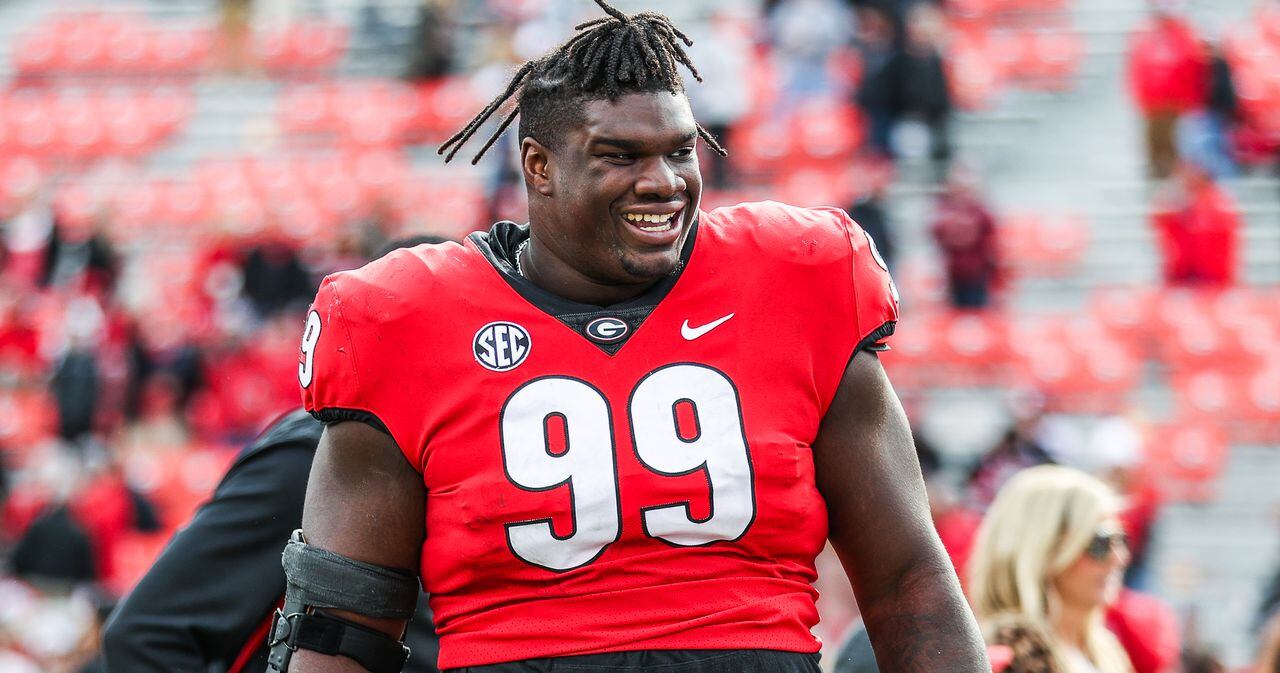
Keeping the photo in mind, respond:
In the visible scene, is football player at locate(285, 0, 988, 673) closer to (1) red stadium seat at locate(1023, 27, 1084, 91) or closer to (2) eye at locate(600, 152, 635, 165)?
(2) eye at locate(600, 152, 635, 165)

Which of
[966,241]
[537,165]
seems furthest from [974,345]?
[537,165]

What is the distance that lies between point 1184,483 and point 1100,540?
714 cm

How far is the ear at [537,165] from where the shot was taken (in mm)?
2621

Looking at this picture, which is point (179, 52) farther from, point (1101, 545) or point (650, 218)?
point (650, 218)

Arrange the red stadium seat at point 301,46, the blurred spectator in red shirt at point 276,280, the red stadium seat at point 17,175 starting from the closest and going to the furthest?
the blurred spectator in red shirt at point 276,280 → the red stadium seat at point 17,175 → the red stadium seat at point 301,46

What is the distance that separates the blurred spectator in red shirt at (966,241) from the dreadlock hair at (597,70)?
9.05 meters

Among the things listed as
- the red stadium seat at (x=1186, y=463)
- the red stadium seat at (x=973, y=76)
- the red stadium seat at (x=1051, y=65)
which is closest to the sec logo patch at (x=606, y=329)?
the red stadium seat at (x=1186, y=463)

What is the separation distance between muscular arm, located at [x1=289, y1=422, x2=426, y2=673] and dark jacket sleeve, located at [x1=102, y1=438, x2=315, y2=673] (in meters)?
0.73

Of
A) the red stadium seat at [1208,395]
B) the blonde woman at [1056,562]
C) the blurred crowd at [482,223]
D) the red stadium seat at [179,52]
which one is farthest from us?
the red stadium seat at [179,52]

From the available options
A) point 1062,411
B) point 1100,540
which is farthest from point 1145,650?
point 1062,411

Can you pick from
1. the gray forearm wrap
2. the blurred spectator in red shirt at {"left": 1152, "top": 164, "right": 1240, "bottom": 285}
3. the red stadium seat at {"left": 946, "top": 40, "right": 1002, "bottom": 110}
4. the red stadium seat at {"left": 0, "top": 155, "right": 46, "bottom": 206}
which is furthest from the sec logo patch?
the red stadium seat at {"left": 0, "top": 155, "right": 46, "bottom": 206}

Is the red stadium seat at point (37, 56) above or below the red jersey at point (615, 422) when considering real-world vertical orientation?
below

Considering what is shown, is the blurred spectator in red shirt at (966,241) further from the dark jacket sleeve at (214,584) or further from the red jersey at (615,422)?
the red jersey at (615,422)

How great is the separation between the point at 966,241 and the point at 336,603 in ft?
31.1
